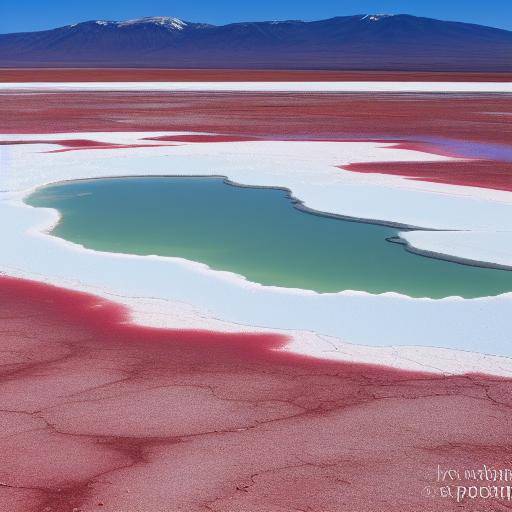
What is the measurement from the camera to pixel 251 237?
1067 cm

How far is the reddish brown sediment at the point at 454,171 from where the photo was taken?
14.3m

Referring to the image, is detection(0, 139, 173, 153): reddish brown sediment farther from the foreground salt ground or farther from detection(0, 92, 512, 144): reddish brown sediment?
the foreground salt ground

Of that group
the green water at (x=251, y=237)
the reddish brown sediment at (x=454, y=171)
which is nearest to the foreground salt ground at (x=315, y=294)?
the green water at (x=251, y=237)

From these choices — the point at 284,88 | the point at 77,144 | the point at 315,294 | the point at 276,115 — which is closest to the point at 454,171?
the point at 315,294

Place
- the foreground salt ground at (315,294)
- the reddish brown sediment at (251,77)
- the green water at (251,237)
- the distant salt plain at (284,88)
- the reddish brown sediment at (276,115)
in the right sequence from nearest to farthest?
1. the foreground salt ground at (315,294)
2. the green water at (251,237)
3. the reddish brown sediment at (276,115)
4. the distant salt plain at (284,88)
5. the reddish brown sediment at (251,77)

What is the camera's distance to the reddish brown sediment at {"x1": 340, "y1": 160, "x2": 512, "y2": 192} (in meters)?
14.3

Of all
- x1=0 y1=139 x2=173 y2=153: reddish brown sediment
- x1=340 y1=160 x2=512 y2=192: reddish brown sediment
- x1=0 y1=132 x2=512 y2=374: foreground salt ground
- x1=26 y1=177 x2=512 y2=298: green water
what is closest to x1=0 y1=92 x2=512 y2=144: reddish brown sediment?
x1=0 y1=139 x2=173 y2=153: reddish brown sediment

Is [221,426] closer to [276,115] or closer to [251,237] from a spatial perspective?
[251,237]

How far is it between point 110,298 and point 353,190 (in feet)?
20.8

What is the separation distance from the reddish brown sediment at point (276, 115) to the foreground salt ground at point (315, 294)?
8.30 m

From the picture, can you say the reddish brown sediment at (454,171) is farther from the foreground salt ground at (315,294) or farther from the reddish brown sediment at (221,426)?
the reddish brown sediment at (221,426)

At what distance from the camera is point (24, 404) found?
5.44 metres

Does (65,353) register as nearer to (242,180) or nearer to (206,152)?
(242,180)

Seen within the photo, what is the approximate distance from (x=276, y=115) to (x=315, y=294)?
22294mm
